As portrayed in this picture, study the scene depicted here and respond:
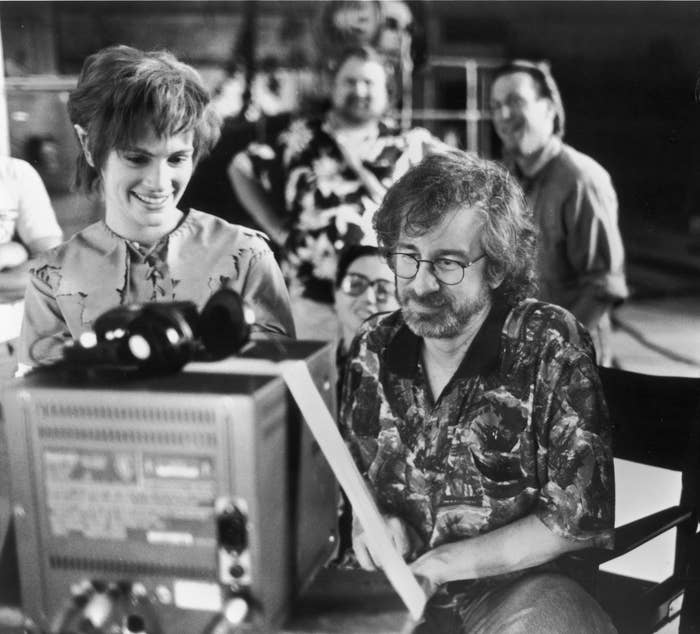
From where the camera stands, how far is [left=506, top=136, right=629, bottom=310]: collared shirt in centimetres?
192

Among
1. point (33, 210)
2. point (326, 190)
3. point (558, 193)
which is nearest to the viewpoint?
point (33, 210)

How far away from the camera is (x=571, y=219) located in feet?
6.34

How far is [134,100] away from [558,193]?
1.04 metres

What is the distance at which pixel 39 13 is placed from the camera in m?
1.76

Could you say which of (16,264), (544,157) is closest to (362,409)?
(16,264)

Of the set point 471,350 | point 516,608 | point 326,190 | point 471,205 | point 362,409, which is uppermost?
point 471,205

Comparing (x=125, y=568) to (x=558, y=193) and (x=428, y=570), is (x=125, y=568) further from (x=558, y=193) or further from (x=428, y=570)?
(x=558, y=193)

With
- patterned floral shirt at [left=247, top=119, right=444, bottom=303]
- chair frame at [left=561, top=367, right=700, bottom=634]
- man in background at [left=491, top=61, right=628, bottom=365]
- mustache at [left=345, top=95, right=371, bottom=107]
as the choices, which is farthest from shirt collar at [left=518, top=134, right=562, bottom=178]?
chair frame at [left=561, top=367, right=700, bottom=634]

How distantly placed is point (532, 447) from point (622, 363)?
2.75m

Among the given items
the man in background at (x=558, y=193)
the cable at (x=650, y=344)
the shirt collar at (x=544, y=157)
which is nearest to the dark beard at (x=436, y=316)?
the man in background at (x=558, y=193)

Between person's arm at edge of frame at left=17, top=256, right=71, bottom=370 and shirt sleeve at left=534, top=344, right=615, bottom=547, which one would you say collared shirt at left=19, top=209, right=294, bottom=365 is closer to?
person's arm at edge of frame at left=17, top=256, right=71, bottom=370

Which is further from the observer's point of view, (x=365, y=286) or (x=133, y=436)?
(x=365, y=286)

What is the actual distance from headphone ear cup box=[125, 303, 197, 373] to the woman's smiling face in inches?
15.8

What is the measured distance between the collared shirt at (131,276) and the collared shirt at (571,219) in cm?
77
